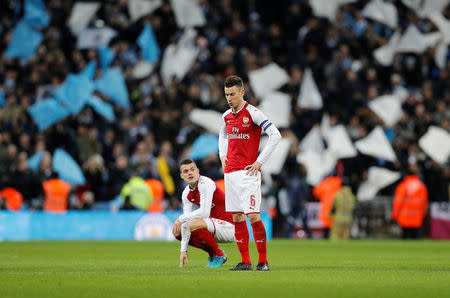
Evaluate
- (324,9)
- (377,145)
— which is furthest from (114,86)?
(377,145)

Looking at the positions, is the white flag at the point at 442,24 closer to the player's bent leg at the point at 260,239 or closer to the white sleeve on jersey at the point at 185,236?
the white sleeve on jersey at the point at 185,236

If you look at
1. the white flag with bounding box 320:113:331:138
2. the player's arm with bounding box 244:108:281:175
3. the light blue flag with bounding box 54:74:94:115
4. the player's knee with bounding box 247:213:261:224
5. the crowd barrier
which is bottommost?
the crowd barrier

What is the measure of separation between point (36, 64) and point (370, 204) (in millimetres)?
10627

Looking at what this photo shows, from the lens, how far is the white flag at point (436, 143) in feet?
81.6

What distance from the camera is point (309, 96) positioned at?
2641 centimetres

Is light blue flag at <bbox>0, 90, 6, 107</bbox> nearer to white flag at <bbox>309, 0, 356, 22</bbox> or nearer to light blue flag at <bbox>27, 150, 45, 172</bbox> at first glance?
light blue flag at <bbox>27, 150, 45, 172</bbox>

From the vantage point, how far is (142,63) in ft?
89.7

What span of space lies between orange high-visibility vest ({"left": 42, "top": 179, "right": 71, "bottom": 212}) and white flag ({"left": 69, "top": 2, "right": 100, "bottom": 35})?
7117 mm

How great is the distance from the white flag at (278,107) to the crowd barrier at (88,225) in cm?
480

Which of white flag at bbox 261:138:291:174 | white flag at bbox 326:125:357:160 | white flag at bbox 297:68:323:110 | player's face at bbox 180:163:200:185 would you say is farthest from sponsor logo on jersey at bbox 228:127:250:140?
white flag at bbox 297:68:323:110

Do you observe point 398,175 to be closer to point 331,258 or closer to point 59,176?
point 59,176

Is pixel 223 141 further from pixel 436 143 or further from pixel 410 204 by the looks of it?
pixel 436 143

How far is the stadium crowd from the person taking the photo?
928 inches

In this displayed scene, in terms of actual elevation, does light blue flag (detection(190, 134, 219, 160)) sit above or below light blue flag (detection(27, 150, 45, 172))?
above
